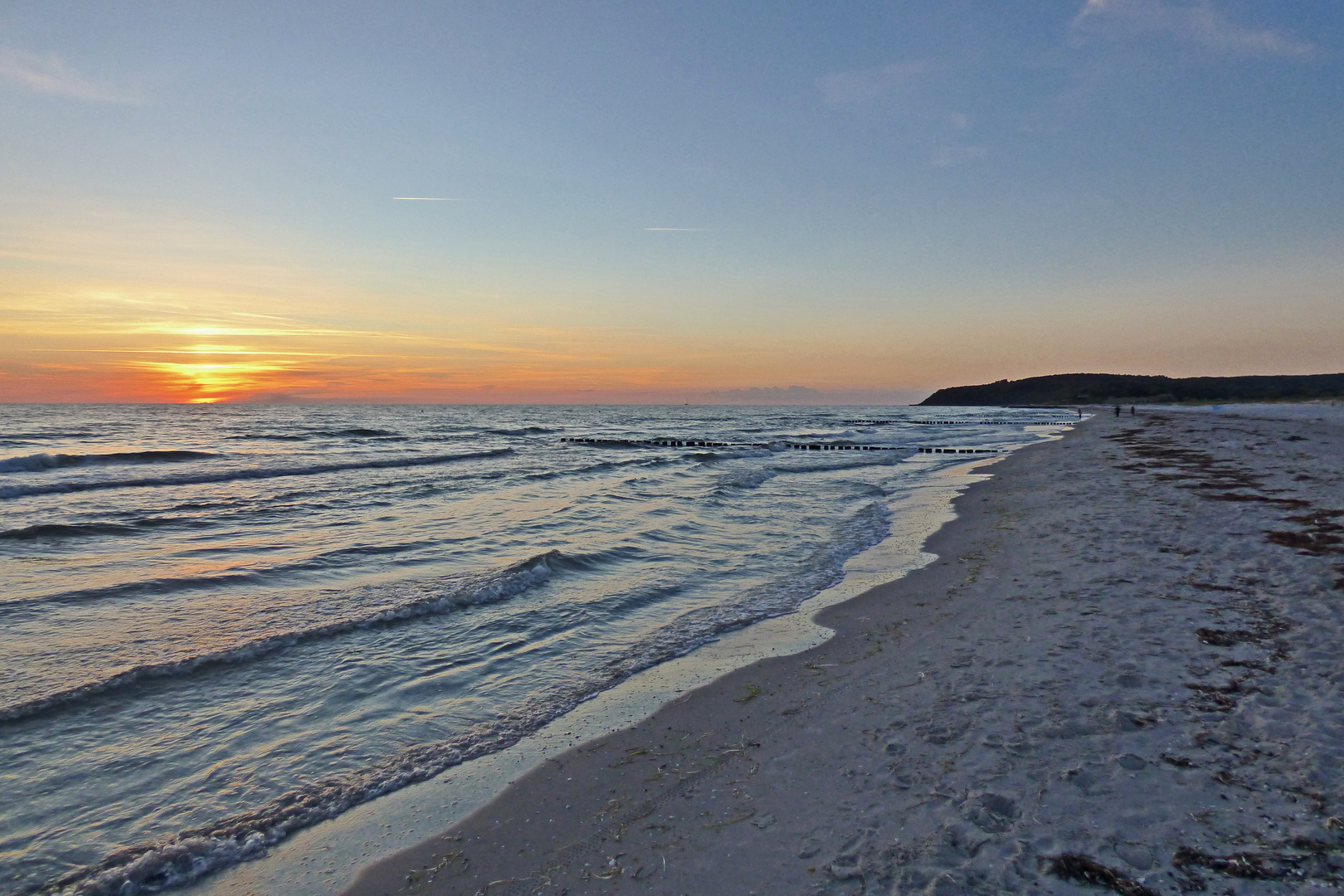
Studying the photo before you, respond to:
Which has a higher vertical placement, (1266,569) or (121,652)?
(1266,569)

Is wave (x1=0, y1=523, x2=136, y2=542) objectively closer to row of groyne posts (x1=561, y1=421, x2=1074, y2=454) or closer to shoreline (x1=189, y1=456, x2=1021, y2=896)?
shoreline (x1=189, y1=456, x2=1021, y2=896)

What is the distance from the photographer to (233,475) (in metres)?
29.3

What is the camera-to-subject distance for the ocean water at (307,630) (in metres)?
5.14

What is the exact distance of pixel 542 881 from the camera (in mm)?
3951

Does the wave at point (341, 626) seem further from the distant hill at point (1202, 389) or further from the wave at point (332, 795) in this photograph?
the distant hill at point (1202, 389)

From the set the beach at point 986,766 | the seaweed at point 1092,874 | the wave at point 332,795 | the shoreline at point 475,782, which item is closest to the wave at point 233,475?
the wave at point 332,795

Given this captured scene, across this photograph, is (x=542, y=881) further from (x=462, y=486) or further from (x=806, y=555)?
(x=462, y=486)

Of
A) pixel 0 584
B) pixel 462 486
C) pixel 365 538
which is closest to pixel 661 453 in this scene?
pixel 462 486

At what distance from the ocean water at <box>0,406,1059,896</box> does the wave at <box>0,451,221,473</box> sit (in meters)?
10.4

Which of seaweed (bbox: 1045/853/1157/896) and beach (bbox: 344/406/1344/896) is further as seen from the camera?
beach (bbox: 344/406/1344/896)

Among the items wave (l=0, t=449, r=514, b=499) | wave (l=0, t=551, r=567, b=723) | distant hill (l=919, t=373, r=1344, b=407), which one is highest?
distant hill (l=919, t=373, r=1344, b=407)

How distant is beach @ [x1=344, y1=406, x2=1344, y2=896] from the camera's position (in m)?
3.71

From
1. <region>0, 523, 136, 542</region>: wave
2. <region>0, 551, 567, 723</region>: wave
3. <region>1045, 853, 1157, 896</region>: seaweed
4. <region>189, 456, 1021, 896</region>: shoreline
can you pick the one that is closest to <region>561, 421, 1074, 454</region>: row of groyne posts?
<region>0, 551, 567, 723</region>: wave

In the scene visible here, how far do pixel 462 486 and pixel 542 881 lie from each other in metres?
22.6
